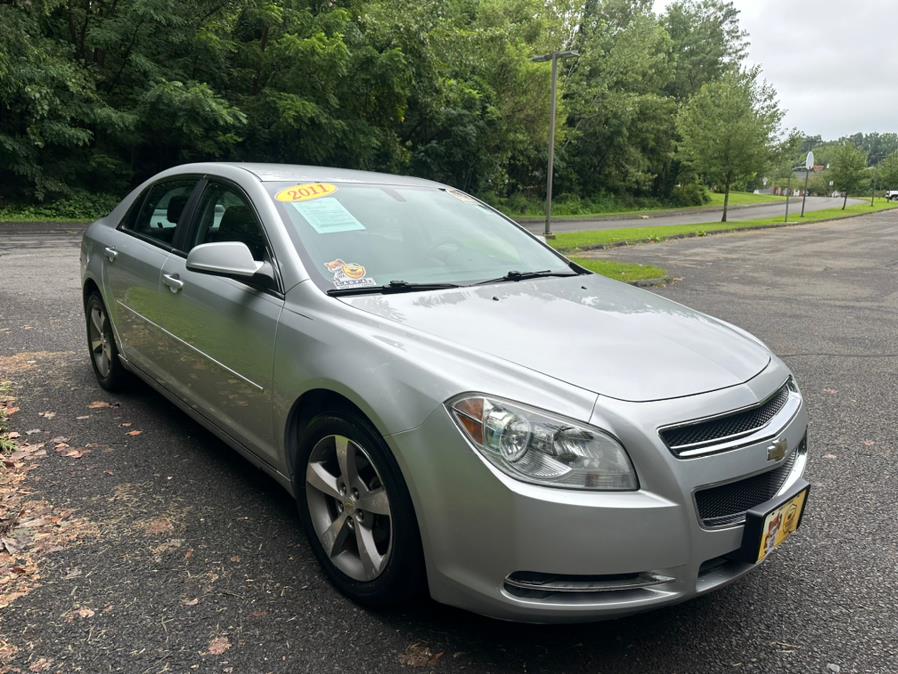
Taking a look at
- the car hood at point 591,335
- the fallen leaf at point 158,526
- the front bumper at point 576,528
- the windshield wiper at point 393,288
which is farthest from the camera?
the fallen leaf at point 158,526

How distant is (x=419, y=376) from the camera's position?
Answer: 215 centimetres

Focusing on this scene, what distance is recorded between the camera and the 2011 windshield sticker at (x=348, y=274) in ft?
9.11

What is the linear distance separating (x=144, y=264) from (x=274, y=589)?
7.16 feet

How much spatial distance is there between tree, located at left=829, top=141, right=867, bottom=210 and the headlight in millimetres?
56428

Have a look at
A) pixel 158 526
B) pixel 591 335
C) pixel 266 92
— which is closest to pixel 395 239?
pixel 591 335

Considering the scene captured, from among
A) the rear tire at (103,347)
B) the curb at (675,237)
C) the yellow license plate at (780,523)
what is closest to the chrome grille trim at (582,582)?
the yellow license plate at (780,523)

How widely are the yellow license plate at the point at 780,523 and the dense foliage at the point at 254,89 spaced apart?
19351 mm

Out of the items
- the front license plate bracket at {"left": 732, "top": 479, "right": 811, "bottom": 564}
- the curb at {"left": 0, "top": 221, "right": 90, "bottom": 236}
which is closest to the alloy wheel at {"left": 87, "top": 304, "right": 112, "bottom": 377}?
the front license plate bracket at {"left": 732, "top": 479, "right": 811, "bottom": 564}

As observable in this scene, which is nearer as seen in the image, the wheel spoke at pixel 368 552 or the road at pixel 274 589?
the road at pixel 274 589

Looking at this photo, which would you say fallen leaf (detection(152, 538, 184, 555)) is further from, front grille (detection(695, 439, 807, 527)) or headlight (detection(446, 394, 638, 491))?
front grille (detection(695, 439, 807, 527))

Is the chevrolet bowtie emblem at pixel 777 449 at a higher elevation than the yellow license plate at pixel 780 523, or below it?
higher

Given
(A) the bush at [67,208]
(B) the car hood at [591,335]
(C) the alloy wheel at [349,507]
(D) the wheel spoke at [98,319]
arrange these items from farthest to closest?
(A) the bush at [67,208]
(D) the wheel spoke at [98,319]
(C) the alloy wheel at [349,507]
(B) the car hood at [591,335]

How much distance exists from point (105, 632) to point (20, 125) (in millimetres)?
21086

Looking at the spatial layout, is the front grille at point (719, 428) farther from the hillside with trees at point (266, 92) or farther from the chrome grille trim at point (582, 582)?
the hillside with trees at point (266, 92)
